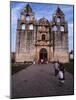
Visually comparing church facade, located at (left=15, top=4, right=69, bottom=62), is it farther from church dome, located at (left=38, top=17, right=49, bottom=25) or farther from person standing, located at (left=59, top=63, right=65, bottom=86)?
person standing, located at (left=59, top=63, right=65, bottom=86)

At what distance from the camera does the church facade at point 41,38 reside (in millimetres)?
4184

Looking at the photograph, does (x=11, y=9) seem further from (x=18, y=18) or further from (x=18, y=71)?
(x=18, y=71)

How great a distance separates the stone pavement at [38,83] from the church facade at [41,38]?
0.57 feet

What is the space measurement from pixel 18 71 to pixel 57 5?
1.27 m

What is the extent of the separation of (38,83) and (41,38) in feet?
2.43

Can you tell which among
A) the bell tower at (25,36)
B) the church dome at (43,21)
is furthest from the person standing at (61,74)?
the church dome at (43,21)

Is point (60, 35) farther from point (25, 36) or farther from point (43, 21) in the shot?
point (25, 36)

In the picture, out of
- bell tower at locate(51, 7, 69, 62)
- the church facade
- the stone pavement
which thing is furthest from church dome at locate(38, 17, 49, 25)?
the stone pavement

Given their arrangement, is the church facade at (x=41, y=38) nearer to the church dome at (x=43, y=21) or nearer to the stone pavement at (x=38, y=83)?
the church dome at (x=43, y=21)

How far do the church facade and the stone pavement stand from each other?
0.57 feet

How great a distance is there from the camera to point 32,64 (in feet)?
13.8

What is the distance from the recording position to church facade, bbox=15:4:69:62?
165 inches

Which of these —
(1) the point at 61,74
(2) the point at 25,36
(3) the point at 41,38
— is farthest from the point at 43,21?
(1) the point at 61,74

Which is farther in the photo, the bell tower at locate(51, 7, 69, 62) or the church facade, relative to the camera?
the bell tower at locate(51, 7, 69, 62)
